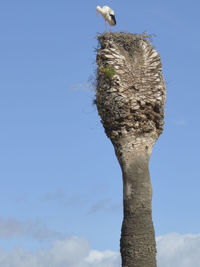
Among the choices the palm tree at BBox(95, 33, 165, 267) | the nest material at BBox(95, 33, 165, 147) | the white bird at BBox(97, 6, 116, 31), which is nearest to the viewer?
the palm tree at BBox(95, 33, 165, 267)

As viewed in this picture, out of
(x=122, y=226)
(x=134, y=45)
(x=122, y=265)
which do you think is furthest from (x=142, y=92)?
(x=122, y=265)

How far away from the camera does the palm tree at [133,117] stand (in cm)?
1464

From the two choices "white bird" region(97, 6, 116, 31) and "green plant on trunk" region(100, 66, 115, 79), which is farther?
"white bird" region(97, 6, 116, 31)

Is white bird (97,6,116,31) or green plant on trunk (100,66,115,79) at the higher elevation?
white bird (97,6,116,31)

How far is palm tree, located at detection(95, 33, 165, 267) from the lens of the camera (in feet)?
48.0

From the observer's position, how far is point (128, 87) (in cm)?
1558

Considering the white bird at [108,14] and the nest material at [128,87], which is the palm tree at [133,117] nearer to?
the nest material at [128,87]

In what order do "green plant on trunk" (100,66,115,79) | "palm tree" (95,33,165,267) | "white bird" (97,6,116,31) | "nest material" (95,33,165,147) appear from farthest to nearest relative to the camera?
1. "white bird" (97,6,116,31)
2. "green plant on trunk" (100,66,115,79)
3. "nest material" (95,33,165,147)
4. "palm tree" (95,33,165,267)

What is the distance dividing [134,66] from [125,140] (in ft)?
6.89

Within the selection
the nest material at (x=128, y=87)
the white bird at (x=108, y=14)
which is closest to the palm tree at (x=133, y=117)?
the nest material at (x=128, y=87)

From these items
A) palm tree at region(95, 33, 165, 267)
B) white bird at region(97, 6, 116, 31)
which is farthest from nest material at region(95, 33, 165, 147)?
white bird at region(97, 6, 116, 31)

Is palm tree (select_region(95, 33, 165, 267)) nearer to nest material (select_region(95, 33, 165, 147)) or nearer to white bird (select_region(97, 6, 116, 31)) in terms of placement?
nest material (select_region(95, 33, 165, 147))

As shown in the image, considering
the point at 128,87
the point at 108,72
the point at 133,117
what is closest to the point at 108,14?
the point at 108,72

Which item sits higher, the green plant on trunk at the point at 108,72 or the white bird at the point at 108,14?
the white bird at the point at 108,14
